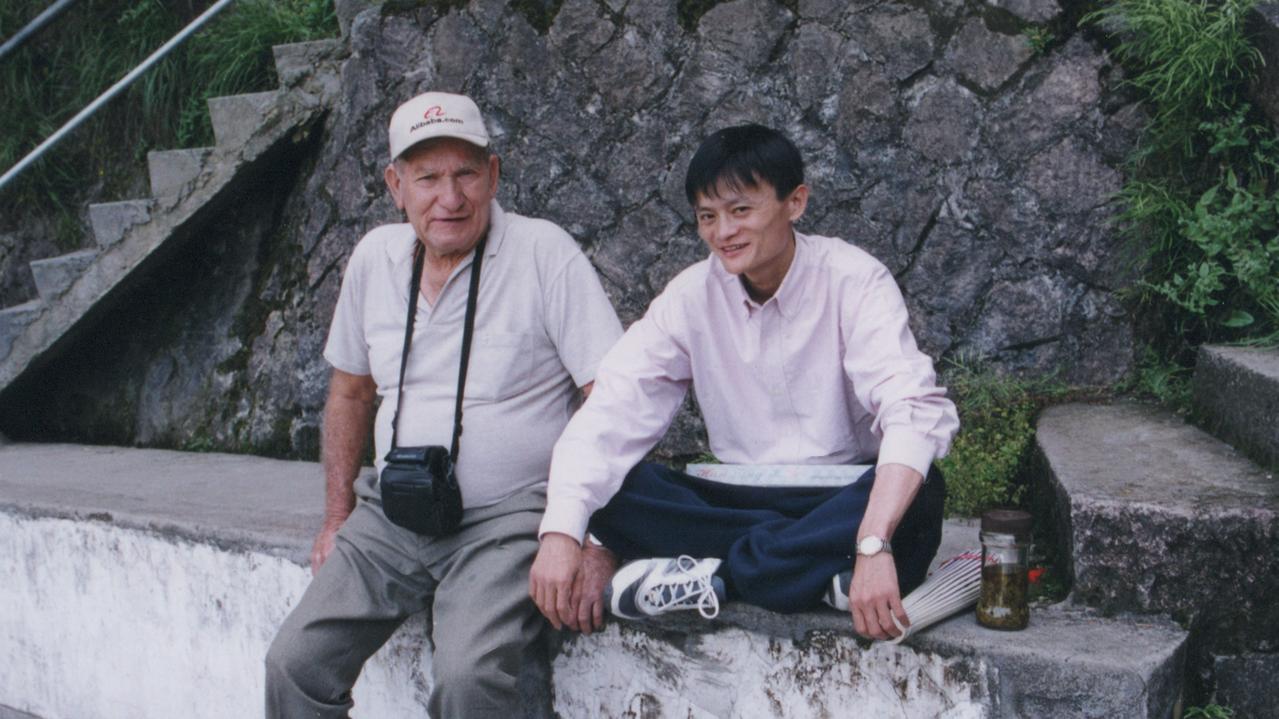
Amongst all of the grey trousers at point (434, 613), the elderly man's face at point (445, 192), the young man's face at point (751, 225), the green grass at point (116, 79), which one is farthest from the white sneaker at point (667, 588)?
the green grass at point (116, 79)

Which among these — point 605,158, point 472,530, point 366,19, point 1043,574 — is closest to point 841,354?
point 1043,574

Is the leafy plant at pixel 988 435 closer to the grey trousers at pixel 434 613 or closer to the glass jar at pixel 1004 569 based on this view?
the glass jar at pixel 1004 569

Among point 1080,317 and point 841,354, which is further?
point 1080,317

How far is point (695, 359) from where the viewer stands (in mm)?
2666

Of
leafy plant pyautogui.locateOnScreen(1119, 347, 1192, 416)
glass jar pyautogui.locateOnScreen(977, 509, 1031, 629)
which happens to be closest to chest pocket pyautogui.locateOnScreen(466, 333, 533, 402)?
glass jar pyautogui.locateOnScreen(977, 509, 1031, 629)

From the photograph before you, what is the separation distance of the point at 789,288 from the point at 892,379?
341 millimetres

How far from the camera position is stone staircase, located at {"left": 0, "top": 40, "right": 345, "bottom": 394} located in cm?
506

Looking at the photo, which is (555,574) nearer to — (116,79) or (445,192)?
(445,192)

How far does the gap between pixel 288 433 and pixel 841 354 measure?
130 inches

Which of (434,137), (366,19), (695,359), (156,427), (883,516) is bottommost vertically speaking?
(156,427)

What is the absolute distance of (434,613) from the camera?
269 cm

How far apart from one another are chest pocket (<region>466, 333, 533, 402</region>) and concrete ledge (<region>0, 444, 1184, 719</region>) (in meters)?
0.65

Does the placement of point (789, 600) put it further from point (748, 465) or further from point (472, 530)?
point (472, 530)

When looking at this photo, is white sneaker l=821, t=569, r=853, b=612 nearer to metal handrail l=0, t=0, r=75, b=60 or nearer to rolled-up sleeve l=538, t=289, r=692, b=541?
rolled-up sleeve l=538, t=289, r=692, b=541
